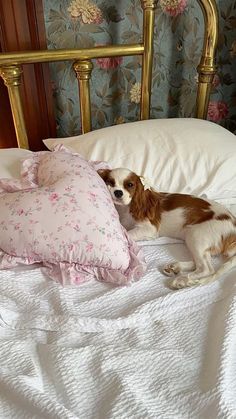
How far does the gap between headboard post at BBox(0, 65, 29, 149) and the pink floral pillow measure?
1.73 feet

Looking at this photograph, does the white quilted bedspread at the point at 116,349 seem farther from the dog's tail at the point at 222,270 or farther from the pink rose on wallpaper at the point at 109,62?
the pink rose on wallpaper at the point at 109,62

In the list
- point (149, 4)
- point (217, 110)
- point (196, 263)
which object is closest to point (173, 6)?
point (149, 4)

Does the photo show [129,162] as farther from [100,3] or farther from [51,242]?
[100,3]

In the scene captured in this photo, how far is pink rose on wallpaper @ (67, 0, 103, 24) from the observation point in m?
1.65

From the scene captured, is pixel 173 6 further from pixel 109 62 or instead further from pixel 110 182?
pixel 110 182

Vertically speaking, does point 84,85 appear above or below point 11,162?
above

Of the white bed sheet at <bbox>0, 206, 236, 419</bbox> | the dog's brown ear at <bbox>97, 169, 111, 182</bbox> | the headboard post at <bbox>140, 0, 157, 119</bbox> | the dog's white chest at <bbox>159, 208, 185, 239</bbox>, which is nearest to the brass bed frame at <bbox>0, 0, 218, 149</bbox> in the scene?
the headboard post at <bbox>140, 0, 157, 119</bbox>

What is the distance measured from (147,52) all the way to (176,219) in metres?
0.71

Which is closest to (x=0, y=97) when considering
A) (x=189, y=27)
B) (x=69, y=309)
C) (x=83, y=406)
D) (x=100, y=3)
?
(x=100, y=3)

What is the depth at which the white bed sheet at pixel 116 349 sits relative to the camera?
75 cm

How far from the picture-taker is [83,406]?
757 millimetres

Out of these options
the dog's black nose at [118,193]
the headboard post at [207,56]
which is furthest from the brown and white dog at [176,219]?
the headboard post at [207,56]

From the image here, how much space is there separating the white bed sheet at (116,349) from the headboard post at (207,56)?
2.78 ft

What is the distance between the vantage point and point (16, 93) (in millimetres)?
1542
